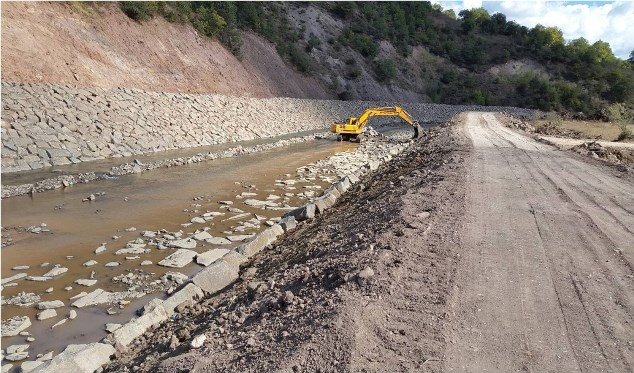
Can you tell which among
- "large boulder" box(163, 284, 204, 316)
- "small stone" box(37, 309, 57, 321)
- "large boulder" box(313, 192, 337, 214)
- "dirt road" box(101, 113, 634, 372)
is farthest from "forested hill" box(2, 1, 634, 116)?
"dirt road" box(101, 113, 634, 372)

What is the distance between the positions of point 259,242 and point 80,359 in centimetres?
454

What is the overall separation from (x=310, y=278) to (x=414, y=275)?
1.19 metres

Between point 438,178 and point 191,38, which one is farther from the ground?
point 191,38

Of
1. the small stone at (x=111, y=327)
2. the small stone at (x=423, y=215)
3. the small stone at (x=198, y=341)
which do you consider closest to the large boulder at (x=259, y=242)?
the small stone at (x=111, y=327)

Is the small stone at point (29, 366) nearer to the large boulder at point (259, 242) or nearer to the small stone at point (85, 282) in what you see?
the small stone at point (85, 282)

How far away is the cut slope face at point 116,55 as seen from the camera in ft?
67.5

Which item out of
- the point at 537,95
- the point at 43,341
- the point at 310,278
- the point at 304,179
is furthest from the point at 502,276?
the point at 537,95

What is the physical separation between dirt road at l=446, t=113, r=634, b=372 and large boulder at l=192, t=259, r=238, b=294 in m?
3.96

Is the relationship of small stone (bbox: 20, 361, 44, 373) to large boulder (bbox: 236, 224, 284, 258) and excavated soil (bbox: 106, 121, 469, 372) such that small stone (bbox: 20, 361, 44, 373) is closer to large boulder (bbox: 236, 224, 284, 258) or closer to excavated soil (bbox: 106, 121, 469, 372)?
excavated soil (bbox: 106, 121, 469, 372)

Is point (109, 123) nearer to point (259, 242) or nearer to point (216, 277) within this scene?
point (259, 242)

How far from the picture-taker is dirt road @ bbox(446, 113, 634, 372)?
384 cm

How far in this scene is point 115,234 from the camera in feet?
34.2

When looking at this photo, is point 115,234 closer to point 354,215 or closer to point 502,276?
point 354,215

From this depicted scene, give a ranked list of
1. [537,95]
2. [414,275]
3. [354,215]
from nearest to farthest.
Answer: [414,275] → [354,215] → [537,95]
